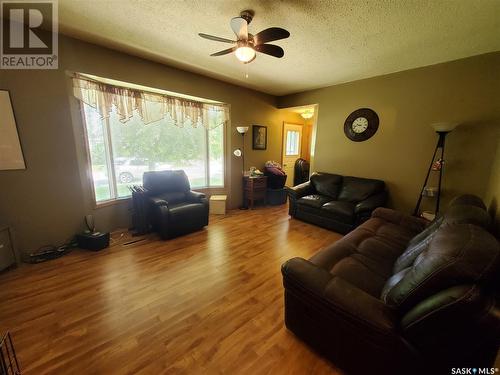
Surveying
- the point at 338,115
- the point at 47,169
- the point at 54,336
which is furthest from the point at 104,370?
the point at 338,115

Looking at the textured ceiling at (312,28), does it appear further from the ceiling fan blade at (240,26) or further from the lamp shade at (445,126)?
the lamp shade at (445,126)

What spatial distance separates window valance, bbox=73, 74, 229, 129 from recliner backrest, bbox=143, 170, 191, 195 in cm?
86

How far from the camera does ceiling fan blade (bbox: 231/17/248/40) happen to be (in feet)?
5.43

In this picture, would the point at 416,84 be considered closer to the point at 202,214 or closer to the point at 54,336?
the point at 202,214

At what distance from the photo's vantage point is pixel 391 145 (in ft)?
11.3

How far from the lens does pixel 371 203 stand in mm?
3107

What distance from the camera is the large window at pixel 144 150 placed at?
2945 mm

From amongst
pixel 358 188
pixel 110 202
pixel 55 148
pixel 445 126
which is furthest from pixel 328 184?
pixel 55 148

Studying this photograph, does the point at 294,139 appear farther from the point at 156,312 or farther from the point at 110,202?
the point at 156,312

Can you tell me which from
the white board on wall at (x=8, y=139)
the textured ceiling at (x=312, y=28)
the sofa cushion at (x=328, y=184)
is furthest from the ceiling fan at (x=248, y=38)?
the sofa cushion at (x=328, y=184)

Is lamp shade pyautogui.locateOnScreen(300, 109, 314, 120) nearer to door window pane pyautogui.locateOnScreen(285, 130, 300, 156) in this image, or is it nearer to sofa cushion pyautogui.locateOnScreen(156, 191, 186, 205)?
door window pane pyautogui.locateOnScreen(285, 130, 300, 156)

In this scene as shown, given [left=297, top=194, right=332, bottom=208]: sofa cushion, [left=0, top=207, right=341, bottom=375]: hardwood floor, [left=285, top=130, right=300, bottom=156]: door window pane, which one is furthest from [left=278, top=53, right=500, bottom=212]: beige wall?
[left=0, top=207, right=341, bottom=375]: hardwood floor

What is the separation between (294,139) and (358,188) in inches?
107

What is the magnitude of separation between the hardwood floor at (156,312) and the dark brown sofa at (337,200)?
808mm
